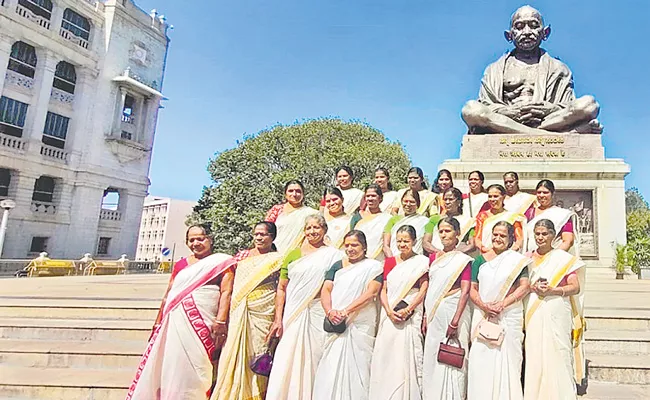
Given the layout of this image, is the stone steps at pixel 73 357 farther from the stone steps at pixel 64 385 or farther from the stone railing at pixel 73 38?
the stone railing at pixel 73 38

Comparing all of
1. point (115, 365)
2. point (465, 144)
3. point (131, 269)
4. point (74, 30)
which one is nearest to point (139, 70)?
point (74, 30)

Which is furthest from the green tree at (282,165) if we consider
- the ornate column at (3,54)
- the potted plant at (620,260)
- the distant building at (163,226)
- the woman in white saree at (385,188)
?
the distant building at (163,226)

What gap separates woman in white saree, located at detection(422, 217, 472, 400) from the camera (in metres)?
3.44

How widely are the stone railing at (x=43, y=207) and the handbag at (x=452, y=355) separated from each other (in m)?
31.6

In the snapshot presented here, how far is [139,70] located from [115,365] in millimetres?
35152

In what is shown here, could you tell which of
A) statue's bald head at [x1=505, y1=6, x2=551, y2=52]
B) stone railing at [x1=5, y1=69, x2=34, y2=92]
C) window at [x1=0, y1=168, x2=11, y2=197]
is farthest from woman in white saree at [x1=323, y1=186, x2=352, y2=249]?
stone railing at [x1=5, y1=69, x2=34, y2=92]

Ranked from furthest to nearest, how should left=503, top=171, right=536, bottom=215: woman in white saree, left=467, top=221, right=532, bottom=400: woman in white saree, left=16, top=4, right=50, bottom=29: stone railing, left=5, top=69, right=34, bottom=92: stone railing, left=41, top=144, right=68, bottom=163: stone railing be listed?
left=41, top=144, right=68, bottom=163: stone railing → left=16, top=4, right=50, bottom=29: stone railing → left=5, top=69, right=34, bottom=92: stone railing → left=503, top=171, right=536, bottom=215: woman in white saree → left=467, top=221, right=532, bottom=400: woman in white saree

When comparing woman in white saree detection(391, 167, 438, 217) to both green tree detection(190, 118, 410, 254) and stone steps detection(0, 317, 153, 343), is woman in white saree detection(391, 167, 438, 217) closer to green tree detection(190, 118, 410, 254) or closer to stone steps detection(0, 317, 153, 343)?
stone steps detection(0, 317, 153, 343)

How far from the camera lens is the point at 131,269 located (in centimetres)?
2636

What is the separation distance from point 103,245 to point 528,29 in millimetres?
32427

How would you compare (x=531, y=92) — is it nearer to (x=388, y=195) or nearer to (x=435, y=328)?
(x=388, y=195)

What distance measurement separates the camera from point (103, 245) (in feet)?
110

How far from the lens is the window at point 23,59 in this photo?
2806 centimetres

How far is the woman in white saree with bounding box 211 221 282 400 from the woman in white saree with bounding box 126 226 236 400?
105mm
